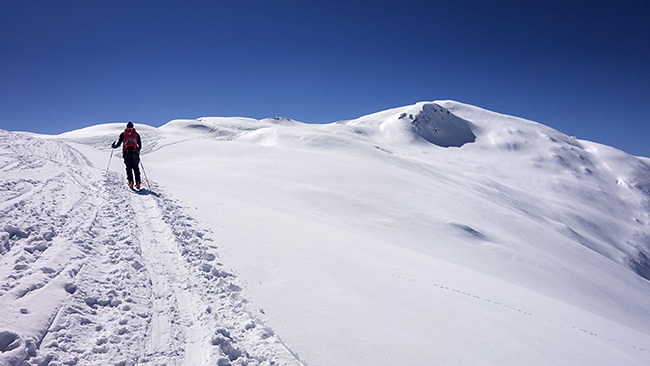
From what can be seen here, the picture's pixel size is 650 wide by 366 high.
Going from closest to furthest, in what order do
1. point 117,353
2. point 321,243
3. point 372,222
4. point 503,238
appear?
point 117,353 < point 321,243 < point 372,222 < point 503,238

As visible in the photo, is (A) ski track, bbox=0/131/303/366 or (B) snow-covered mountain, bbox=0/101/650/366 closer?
(A) ski track, bbox=0/131/303/366

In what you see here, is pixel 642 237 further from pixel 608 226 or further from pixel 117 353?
pixel 117 353

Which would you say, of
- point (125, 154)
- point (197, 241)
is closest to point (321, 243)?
point (197, 241)

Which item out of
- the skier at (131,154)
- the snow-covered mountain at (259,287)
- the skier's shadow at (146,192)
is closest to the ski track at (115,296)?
the snow-covered mountain at (259,287)

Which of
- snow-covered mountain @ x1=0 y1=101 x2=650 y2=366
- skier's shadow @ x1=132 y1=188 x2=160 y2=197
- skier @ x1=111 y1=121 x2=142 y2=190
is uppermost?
skier @ x1=111 y1=121 x2=142 y2=190

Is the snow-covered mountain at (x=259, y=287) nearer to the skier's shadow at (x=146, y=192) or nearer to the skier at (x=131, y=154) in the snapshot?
the skier's shadow at (x=146, y=192)

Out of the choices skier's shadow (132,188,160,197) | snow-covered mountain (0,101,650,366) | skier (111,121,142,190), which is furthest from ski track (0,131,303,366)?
skier (111,121,142,190)

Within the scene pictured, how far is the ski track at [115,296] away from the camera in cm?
309

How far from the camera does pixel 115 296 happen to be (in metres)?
3.99

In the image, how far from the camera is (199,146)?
121 ft

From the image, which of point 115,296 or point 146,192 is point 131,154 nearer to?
point 146,192

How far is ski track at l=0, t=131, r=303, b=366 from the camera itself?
10.1 feet

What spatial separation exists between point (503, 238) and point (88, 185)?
1997 centimetres

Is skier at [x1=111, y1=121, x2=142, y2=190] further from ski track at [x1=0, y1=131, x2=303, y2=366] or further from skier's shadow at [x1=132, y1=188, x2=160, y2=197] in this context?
ski track at [x1=0, y1=131, x2=303, y2=366]
